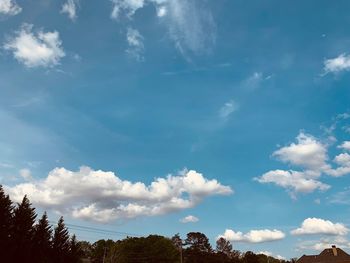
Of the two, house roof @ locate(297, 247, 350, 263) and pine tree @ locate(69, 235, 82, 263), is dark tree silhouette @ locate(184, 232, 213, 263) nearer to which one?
house roof @ locate(297, 247, 350, 263)

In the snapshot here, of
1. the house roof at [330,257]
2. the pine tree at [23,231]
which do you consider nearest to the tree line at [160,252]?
the house roof at [330,257]

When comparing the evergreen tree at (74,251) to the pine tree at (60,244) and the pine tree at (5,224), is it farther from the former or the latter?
the pine tree at (5,224)

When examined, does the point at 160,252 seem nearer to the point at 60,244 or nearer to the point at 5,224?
the point at 60,244

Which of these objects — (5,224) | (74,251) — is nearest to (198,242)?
(74,251)

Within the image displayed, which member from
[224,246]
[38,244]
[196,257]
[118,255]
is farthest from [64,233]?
[224,246]

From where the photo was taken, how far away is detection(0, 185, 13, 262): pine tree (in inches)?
1822

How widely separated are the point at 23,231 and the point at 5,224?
3.43m

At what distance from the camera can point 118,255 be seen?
12838 cm

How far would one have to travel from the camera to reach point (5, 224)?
163 feet

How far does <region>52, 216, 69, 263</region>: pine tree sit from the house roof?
274ft

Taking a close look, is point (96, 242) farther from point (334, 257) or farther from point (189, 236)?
point (334, 257)

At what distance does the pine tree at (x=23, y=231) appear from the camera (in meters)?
48.6

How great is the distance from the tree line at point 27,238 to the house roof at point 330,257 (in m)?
82.1

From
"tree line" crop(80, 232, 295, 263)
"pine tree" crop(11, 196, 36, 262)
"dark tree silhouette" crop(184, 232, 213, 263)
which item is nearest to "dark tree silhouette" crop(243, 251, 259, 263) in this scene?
"tree line" crop(80, 232, 295, 263)
